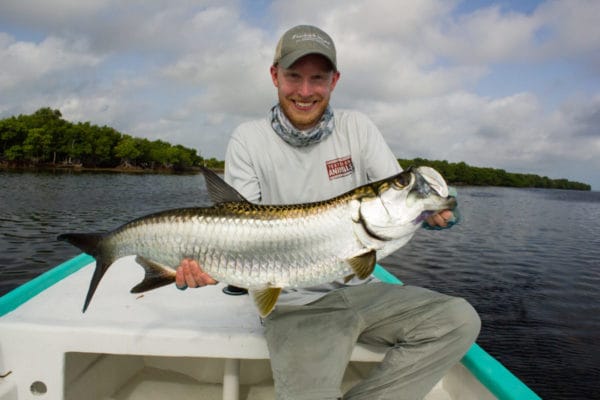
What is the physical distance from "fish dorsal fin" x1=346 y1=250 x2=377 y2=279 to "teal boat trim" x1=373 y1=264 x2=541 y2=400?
129 cm

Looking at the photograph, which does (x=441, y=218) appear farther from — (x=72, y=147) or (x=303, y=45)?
(x=72, y=147)

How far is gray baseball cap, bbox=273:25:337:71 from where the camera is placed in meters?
3.54

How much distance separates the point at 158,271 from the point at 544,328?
1124 centimetres

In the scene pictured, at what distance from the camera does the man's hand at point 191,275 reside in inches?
117

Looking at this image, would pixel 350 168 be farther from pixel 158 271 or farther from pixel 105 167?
pixel 105 167

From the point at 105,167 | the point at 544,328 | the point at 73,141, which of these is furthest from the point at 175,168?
the point at 544,328

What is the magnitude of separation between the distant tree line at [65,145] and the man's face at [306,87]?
9754 centimetres

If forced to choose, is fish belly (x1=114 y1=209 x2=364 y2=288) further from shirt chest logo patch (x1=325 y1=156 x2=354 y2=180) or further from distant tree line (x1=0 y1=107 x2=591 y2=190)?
distant tree line (x1=0 y1=107 x2=591 y2=190)

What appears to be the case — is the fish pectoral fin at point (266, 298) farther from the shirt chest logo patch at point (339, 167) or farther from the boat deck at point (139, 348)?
the shirt chest logo patch at point (339, 167)

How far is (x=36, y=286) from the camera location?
4.11 metres

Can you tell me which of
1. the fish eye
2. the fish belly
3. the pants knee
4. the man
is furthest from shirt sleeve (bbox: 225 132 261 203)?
the pants knee

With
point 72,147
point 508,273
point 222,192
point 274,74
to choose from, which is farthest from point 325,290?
point 72,147

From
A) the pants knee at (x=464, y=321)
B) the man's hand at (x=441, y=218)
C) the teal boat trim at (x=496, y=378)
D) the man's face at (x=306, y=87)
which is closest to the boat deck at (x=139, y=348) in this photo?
the teal boat trim at (x=496, y=378)

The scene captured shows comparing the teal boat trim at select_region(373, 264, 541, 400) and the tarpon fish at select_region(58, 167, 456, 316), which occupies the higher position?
the tarpon fish at select_region(58, 167, 456, 316)
